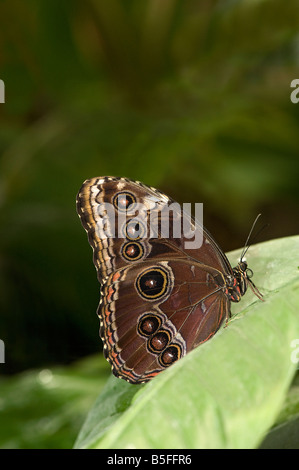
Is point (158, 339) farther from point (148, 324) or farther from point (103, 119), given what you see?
point (103, 119)

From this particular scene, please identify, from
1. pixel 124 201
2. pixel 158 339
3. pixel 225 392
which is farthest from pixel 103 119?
pixel 225 392

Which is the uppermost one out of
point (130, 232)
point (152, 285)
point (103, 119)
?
point (103, 119)

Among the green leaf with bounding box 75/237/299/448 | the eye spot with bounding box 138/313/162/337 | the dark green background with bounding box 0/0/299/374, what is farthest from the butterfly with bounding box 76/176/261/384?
the dark green background with bounding box 0/0/299/374

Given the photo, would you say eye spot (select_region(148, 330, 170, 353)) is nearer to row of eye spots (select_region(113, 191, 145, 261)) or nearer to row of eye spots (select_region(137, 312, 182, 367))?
row of eye spots (select_region(137, 312, 182, 367))

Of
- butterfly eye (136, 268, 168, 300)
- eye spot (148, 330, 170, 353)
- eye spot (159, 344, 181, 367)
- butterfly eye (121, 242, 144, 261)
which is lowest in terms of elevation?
eye spot (159, 344, 181, 367)

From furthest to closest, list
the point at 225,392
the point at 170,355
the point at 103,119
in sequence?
the point at 103,119
the point at 170,355
the point at 225,392

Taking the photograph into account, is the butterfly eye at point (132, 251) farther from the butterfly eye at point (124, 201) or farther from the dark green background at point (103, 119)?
the dark green background at point (103, 119)
